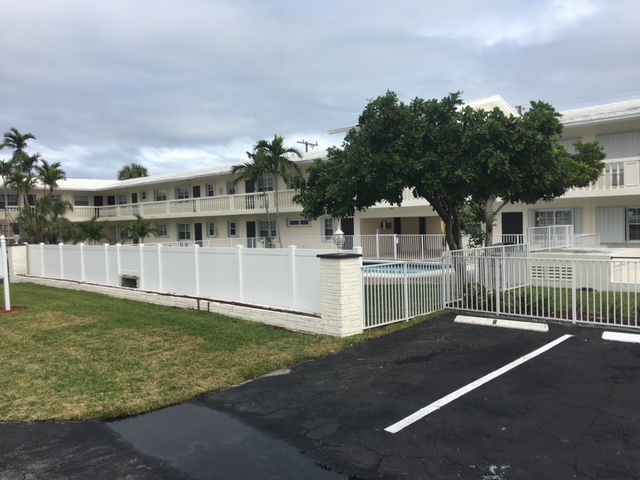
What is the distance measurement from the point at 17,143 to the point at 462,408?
35259mm

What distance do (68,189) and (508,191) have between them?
3657 cm

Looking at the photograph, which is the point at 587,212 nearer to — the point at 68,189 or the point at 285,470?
the point at 285,470

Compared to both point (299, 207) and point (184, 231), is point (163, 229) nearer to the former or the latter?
point (184, 231)

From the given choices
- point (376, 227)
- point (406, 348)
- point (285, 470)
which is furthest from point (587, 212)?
point (285, 470)

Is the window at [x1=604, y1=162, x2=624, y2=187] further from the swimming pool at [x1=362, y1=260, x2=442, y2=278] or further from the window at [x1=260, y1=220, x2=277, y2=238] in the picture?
the window at [x1=260, y1=220, x2=277, y2=238]

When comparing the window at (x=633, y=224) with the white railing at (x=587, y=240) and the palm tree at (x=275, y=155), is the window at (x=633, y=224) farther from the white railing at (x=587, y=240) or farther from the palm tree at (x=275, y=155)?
the palm tree at (x=275, y=155)

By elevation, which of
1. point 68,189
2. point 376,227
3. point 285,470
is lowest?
point 285,470

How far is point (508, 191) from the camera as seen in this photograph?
11.0m

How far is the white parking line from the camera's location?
16.4 ft

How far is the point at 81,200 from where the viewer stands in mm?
40781

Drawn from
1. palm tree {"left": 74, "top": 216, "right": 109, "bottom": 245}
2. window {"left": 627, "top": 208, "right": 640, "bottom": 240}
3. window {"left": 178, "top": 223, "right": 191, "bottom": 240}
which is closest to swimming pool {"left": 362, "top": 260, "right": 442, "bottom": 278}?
window {"left": 627, "top": 208, "right": 640, "bottom": 240}

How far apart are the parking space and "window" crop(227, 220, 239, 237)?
25073mm

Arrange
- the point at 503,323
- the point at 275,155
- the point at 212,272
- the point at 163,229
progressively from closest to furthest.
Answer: the point at 503,323
the point at 212,272
the point at 275,155
the point at 163,229

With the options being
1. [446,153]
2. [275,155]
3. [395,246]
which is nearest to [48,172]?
[275,155]
